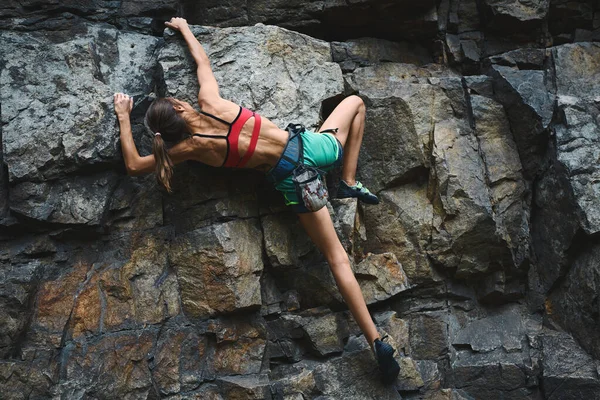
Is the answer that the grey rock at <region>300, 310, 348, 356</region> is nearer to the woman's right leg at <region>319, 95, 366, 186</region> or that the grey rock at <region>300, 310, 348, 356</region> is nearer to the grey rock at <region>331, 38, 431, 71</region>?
the woman's right leg at <region>319, 95, 366, 186</region>

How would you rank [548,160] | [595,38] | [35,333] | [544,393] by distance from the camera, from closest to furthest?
1. [35,333]
2. [544,393]
3. [548,160]
4. [595,38]

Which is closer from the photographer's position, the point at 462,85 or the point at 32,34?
the point at 32,34

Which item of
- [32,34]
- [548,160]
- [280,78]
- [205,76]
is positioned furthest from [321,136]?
[32,34]

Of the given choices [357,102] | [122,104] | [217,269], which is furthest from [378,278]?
[122,104]

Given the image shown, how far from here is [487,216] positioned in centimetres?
558

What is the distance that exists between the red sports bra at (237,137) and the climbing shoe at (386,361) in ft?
5.48

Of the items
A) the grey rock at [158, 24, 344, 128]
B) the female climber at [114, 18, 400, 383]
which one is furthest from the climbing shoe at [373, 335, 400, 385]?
the grey rock at [158, 24, 344, 128]

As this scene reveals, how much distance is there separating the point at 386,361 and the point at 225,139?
200 cm

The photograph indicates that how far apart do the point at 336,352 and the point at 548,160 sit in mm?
2487

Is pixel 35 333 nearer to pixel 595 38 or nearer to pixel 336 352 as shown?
pixel 336 352

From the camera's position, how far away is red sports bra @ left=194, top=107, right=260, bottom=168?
4.89 m

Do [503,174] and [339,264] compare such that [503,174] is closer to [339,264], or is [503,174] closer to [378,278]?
[378,278]

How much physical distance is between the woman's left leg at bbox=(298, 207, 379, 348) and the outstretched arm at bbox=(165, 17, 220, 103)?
44.8 inches

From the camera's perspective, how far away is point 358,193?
5.46m
